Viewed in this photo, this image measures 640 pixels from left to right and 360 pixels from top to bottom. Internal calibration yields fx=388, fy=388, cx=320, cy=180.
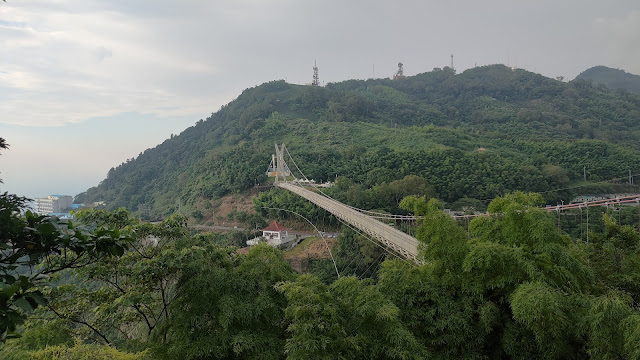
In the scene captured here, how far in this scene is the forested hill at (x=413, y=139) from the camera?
23.5m

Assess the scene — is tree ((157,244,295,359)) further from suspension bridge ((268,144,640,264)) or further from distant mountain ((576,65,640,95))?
distant mountain ((576,65,640,95))

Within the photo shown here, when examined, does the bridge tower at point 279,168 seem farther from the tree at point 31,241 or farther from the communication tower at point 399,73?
the communication tower at point 399,73

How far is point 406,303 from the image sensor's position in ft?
14.2

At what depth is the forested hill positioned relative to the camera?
77.2 feet

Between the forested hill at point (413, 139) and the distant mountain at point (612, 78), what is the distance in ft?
25.4

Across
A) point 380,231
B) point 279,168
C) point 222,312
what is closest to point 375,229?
point 380,231

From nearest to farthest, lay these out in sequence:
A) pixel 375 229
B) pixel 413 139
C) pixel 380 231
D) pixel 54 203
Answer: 1. pixel 380 231
2. pixel 375 229
3. pixel 413 139
4. pixel 54 203

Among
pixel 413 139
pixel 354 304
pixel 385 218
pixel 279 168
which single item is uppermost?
pixel 413 139

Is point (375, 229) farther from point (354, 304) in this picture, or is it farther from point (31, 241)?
point (31, 241)

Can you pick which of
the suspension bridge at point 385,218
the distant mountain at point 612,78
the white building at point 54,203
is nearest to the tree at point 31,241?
the suspension bridge at point 385,218

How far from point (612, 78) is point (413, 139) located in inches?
2443

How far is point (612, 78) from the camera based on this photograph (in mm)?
71875

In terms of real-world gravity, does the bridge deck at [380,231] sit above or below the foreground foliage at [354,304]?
below

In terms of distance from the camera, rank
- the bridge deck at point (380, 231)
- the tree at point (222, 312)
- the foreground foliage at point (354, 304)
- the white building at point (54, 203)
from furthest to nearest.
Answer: the white building at point (54, 203) → the bridge deck at point (380, 231) → the tree at point (222, 312) → the foreground foliage at point (354, 304)
